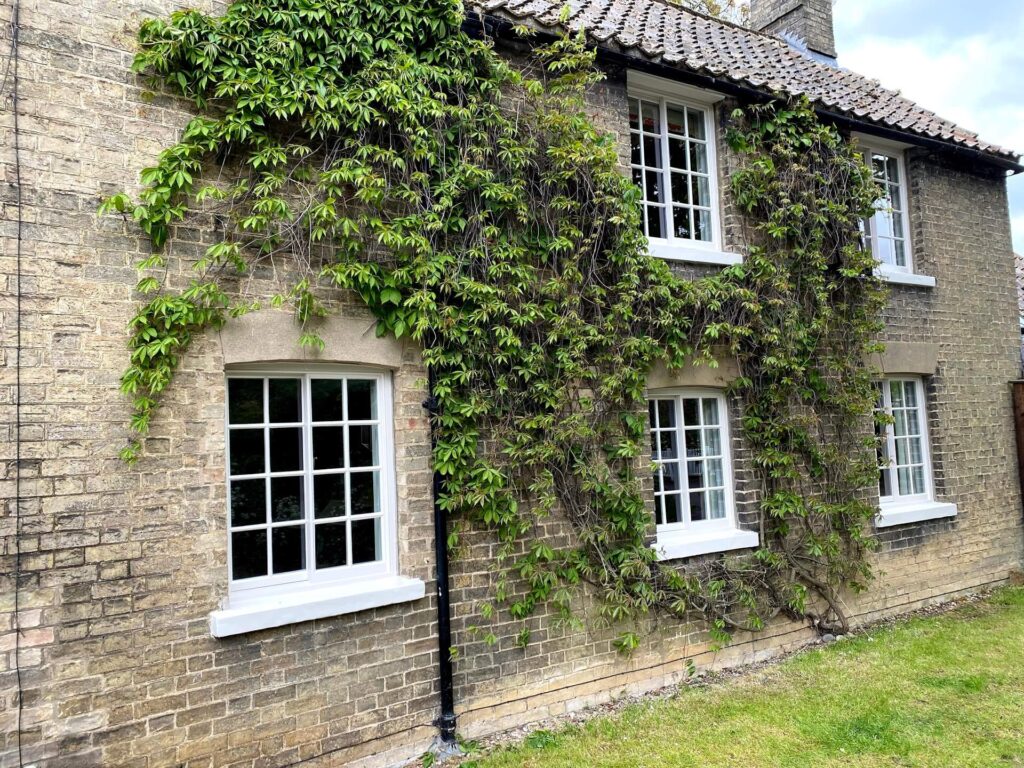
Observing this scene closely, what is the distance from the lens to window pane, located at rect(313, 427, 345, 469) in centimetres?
509

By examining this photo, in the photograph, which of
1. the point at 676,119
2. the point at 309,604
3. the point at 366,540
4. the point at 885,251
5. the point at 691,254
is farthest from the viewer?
the point at 885,251

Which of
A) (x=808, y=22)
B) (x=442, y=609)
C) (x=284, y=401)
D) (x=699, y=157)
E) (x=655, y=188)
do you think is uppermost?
(x=808, y=22)

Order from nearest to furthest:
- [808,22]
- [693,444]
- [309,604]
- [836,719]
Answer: [309,604] < [836,719] < [693,444] < [808,22]

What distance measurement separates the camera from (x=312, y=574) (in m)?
4.97

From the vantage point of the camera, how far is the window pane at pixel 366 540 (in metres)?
5.22

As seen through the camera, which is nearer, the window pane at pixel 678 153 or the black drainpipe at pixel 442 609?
the black drainpipe at pixel 442 609

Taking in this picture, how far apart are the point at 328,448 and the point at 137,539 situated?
139cm

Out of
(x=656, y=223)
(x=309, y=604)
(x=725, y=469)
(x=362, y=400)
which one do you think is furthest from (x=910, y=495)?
(x=309, y=604)

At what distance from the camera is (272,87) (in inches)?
189

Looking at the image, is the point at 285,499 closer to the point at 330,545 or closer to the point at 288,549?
the point at 288,549

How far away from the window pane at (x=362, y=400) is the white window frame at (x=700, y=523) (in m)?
2.81

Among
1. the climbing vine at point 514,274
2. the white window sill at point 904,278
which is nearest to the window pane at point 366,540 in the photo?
the climbing vine at point 514,274

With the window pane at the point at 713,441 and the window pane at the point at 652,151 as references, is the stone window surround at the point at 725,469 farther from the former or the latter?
the window pane at the point at 652,151

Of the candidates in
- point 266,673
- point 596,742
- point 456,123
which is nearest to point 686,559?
point 596,742
